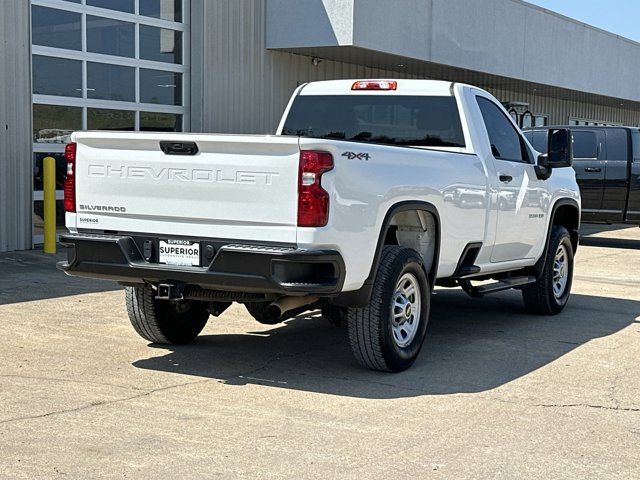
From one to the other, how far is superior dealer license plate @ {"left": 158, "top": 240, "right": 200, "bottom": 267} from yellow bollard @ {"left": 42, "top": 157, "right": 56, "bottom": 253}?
716 centimetres

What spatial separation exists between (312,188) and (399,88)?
2663 millimetres

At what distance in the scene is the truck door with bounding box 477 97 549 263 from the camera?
329 inches

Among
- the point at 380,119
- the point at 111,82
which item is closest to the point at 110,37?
the point at 111,82

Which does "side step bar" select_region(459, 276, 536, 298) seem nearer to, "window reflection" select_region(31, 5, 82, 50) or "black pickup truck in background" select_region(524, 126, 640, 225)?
"window reflection" select_region(31, 5, 82, 50)

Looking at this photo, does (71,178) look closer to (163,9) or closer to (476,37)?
(163,9)

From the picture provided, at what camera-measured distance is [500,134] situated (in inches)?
338

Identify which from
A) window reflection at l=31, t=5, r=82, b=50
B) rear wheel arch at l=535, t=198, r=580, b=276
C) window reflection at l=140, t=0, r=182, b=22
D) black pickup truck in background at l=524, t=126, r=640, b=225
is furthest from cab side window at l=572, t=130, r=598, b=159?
window reflection at l=31, t=5, r=82, b=50

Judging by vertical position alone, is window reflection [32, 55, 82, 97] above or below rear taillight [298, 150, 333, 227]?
above

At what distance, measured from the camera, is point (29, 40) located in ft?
43.0

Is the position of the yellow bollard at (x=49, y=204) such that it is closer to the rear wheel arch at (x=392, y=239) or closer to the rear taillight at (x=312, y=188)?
the rear wheel arch at (x=392, y=239)

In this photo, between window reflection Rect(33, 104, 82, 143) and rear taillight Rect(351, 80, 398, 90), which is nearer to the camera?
rear taillight Rect(351, 80, 398, 90)

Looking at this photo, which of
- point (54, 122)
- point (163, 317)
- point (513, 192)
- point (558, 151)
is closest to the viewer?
point (163, 317)

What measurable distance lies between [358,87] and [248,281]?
2942 millimetres

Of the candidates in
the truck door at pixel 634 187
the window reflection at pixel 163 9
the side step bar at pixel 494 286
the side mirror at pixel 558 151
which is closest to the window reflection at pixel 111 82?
the window reflection at pixel 163 9
